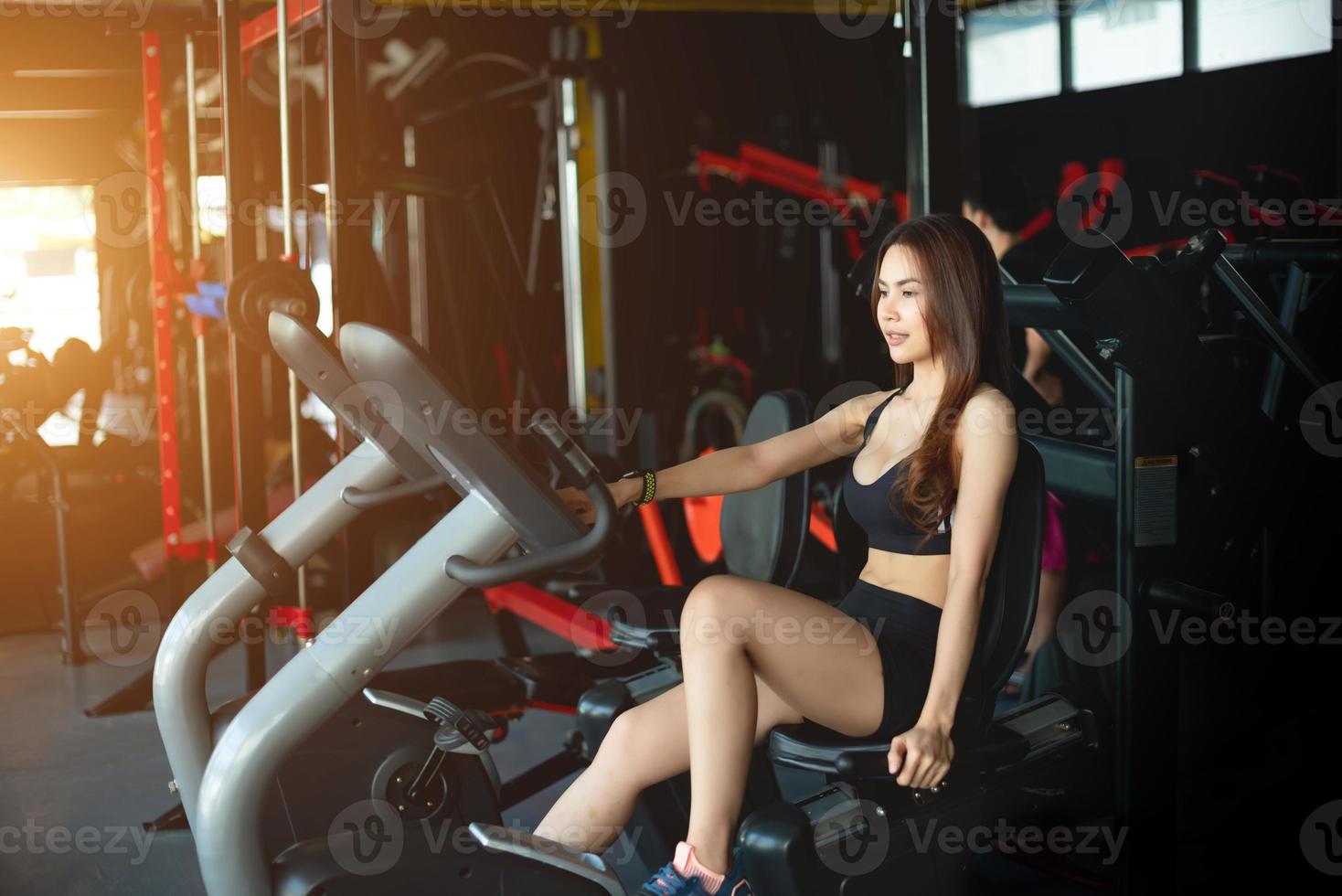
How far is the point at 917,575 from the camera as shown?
1.97 meters

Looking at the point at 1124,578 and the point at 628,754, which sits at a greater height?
the point at 1124,578

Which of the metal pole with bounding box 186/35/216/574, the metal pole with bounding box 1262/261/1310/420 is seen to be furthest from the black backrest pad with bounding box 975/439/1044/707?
the metal pole with bounding box 186/35/216/574

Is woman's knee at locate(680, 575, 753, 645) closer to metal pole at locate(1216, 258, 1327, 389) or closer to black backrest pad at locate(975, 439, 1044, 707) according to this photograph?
black backrest pad at locate(975, 439, 1044, 707)

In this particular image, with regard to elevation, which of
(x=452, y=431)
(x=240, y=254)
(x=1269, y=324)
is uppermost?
(x=240, y=254)

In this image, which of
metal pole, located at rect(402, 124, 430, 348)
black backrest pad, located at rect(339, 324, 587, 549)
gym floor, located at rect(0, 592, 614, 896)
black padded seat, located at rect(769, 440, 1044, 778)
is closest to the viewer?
black backrest pad, located at rect(339, 324, 587, 549)

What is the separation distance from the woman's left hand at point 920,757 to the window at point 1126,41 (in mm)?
5816

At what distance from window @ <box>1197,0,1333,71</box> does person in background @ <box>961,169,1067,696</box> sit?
2224 mm

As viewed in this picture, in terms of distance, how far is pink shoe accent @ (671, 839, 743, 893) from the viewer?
176 centimetres

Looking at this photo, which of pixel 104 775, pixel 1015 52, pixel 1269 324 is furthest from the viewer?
pixel 1015 52

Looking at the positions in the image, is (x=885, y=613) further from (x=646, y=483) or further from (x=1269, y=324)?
(x=1269, y=324)

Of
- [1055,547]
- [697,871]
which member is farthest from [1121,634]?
[1055,547]

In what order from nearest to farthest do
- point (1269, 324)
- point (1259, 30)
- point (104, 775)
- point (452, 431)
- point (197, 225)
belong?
point (452, 431) < point (1269, 324) < point (104, 775) < point (197, 225) < point (1259, 30)

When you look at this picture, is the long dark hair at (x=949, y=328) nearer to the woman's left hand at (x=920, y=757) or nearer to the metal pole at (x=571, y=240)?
the woman's left hand at (x=920, y=757)

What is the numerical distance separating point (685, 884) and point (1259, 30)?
19.5 feet
